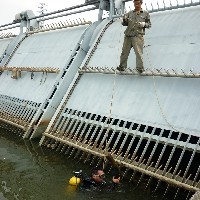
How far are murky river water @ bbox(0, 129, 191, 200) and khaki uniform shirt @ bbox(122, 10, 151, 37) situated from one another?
3.96m

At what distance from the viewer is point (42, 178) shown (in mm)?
7266

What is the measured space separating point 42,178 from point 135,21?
16.3 feet

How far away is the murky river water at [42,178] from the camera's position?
6332 millimetres

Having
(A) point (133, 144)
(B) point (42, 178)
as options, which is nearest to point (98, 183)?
(B) point (42, 178)

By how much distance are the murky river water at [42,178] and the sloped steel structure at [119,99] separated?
1.34ft

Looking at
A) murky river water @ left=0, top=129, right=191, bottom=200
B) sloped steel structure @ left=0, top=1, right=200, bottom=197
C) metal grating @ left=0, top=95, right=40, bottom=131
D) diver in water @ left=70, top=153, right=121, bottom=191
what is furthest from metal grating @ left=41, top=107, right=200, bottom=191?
metal grating @ left=0, top=95, right=40, bottom=131

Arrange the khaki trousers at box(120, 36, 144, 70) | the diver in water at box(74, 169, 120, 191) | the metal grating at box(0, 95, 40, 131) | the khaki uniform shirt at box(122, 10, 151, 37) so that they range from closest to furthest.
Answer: the diver in water at box(74, 169, 120, 191) < the khaki trousers at box(120, 36, 144, 70) < the khaki uniform shirt at box(122, 10, 151, 37) < the metal grating at box(0, 95, 40, 131)

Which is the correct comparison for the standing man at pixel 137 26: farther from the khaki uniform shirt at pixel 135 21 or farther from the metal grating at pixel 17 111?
the metal grating at pixel 17 111

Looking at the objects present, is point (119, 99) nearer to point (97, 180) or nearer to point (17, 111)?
point (97, 180)

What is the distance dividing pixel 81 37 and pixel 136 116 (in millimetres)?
5693

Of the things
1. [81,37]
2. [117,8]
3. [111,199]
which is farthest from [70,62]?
[111,199]

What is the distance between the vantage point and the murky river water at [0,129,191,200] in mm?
6332

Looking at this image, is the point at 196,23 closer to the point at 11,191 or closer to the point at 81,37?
the point at 81,37

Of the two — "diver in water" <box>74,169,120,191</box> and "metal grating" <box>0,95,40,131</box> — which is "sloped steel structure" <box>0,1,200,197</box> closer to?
"metal grating" <box>0,95,40,131</box>
